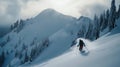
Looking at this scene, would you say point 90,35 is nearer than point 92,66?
No

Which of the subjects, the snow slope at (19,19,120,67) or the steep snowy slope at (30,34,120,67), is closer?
the steep snowy slope at (30,34,120,67)

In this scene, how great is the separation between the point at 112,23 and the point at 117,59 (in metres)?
84.8

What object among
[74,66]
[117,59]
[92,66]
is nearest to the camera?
[117,59]

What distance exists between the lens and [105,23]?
15312 centimetres

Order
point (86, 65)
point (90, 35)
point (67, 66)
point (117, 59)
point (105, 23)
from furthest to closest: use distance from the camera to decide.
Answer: point (90, 35) → point (105, 23) → point (67, 66) → point (86, 65) → point (117, 59)

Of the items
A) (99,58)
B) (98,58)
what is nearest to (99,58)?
(99,58)

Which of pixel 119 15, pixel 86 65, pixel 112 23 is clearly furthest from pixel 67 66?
pixel 119 15

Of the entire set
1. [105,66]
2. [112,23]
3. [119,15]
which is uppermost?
[119,15]

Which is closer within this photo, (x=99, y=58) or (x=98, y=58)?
(x=99, y=58)

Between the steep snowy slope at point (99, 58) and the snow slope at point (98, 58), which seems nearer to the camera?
the steep snowy slope at point (99, 58)

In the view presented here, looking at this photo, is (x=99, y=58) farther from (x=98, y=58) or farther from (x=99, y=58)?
(x=98, y=58)

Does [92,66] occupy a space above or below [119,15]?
below

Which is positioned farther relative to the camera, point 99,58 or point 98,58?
point 98,58

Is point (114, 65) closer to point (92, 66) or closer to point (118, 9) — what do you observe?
point (92, 66)
